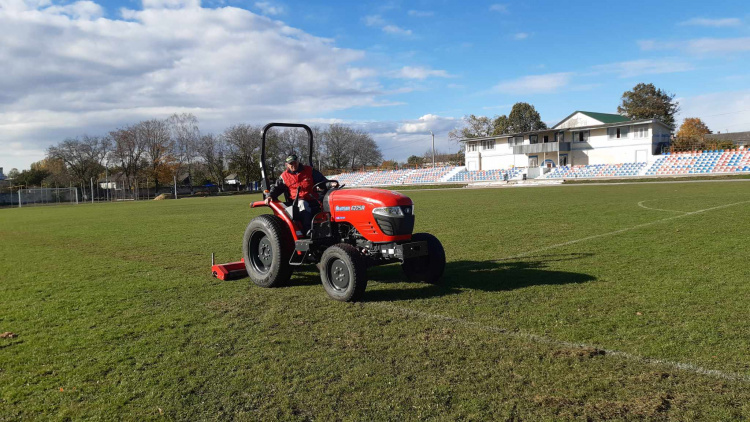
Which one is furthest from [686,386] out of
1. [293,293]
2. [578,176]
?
[578,176]

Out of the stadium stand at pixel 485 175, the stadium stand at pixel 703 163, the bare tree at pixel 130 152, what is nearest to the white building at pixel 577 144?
the stadium stand at pixel 703 163

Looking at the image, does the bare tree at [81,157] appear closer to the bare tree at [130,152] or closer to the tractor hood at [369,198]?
the bare tree at [130,152]

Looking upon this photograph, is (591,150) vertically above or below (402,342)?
above

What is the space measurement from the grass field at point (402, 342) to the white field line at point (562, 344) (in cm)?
2

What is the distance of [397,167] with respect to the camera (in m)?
78.5

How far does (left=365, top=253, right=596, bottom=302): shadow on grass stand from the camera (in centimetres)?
641

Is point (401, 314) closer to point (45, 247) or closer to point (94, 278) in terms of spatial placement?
point (94, 278)

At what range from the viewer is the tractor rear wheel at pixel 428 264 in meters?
6.69

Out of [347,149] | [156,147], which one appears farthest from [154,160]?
[347,149]

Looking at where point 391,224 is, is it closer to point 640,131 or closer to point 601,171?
point 601,171

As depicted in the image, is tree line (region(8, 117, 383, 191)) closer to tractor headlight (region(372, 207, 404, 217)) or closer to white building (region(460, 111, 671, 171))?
white building (region(460, 111, 671, 171))

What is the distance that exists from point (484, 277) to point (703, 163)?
1970 inches

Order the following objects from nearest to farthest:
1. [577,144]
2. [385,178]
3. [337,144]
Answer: [577,144] → [385,178] → [337,144]

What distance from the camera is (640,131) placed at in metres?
57.1
